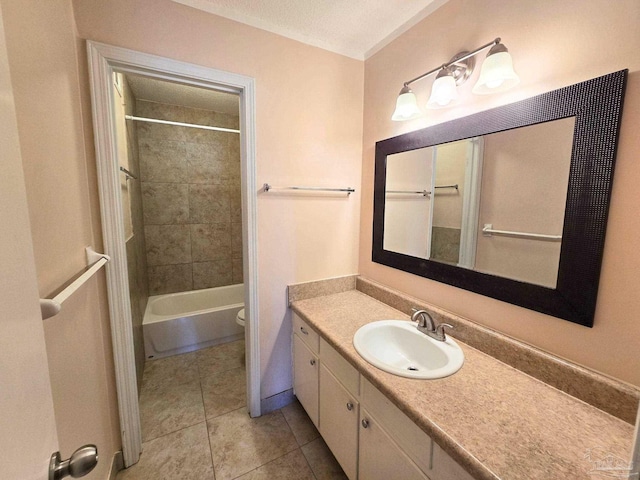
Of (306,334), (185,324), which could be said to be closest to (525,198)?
(306,334)

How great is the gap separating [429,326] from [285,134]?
51.8 inches

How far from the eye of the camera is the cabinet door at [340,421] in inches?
Result: 46.6

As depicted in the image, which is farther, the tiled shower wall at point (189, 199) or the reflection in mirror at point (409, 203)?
the tiled shower wall at point (189, 199)

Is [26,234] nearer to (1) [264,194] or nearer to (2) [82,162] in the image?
(2) [82,162]

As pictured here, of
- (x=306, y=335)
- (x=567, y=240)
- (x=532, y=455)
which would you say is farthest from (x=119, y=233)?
(x=567, y=240)

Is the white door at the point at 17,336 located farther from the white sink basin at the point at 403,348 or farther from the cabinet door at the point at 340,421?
the cabinet door at the point at 340,421

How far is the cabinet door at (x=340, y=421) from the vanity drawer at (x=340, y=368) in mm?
35

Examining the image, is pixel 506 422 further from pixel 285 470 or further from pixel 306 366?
pixel 285 470

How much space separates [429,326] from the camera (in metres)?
1.26

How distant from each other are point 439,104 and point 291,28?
38.1 inches

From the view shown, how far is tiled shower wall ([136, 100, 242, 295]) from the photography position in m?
2.78

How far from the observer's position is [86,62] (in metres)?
1.16

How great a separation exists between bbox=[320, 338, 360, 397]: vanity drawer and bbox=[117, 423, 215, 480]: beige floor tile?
849 mm

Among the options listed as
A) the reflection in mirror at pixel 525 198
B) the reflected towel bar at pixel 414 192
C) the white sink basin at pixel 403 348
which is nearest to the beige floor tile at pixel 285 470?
the white sink basin at pixel 403 348
